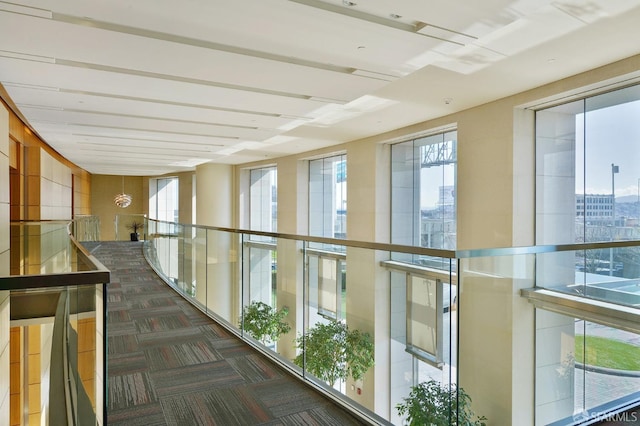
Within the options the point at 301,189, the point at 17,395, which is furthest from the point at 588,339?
the point at 301,189

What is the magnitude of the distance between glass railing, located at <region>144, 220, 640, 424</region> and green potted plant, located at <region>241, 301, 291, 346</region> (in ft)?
0.05

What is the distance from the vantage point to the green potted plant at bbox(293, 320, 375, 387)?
3541 millimetres

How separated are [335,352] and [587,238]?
4608mm

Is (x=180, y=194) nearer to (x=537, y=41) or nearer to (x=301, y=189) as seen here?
(x=301, y=189)

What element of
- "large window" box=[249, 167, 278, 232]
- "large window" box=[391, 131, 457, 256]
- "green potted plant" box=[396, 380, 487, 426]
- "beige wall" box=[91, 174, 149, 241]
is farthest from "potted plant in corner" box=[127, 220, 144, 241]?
"green potted plant" box=[396, 380, 487, 426]

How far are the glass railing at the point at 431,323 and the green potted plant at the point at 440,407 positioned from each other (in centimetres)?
1

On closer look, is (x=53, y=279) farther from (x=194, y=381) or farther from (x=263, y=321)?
(x=263, y=321)

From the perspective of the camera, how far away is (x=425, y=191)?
9547 mm

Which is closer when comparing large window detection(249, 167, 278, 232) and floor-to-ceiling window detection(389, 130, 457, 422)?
floor-to-ceiling window detection(389, 130, 457, 422)

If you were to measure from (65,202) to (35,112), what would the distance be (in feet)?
27.1

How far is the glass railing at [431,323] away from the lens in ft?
7.79

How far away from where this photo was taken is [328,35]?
13.2 ft

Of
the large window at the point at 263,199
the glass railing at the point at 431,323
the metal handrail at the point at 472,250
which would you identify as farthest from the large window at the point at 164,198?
the metal handrail at the point at 472,250

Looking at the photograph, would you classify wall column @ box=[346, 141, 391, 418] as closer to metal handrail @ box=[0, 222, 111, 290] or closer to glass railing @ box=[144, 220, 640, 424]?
glass railing @ box=[144, 220, 640, 424]
